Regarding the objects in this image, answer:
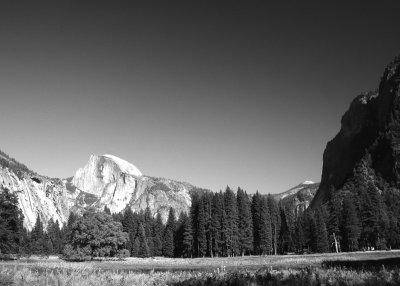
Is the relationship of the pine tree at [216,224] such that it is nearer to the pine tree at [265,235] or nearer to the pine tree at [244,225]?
the pine tree at [244,225]

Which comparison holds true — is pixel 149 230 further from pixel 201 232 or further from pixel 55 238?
pixel 55 238

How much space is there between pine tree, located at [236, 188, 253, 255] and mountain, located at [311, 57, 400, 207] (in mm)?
62742

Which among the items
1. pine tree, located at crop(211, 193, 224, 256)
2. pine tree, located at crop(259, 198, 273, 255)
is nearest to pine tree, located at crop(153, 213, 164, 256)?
pine tree, located at crop(211, 193, 224, 256)

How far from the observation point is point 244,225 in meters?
95.6

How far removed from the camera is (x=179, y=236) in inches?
4473

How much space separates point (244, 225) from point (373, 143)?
303ft

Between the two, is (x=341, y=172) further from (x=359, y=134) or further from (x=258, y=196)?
(x=258, y=196)

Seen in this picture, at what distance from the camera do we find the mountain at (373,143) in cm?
14500

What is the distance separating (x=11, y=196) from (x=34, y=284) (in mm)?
55848

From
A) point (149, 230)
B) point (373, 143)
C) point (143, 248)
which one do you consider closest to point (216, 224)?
point (143, 248)

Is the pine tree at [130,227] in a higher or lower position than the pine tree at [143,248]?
higher

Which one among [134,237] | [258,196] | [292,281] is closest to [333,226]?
[258,196]

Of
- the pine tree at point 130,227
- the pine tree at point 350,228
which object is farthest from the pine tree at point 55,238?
the pine tree at point 350,228

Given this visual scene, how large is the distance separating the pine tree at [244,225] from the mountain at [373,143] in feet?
206
